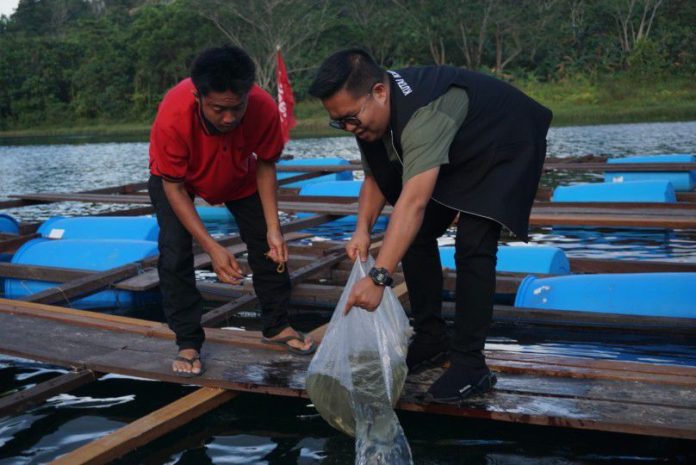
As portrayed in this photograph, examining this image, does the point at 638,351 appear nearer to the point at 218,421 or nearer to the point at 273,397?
the point at 273,397

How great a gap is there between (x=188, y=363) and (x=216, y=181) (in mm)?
972

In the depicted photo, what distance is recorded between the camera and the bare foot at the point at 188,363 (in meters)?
4.10

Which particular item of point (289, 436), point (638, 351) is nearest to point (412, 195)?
point (289, 436)

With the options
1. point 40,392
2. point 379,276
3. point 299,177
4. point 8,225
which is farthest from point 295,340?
point 299,177

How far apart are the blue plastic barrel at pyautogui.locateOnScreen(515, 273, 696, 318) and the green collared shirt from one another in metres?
2.79

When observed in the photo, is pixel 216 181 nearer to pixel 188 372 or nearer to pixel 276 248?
pixel 276 248

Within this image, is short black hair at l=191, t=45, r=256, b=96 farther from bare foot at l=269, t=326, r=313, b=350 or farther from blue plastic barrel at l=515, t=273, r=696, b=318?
blue plastic barrel at l=515, t=273, r=696, b=318

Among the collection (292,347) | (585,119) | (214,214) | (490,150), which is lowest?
(585,119)

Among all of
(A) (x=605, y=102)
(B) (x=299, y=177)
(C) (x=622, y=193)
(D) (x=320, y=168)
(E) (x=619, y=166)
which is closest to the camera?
(C) (x=622, y=193)

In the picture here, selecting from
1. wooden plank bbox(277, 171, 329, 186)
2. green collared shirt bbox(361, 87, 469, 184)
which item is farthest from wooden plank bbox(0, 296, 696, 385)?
wooden plank bbox(277, 171, 329, 186)

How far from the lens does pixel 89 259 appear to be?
7.43 m

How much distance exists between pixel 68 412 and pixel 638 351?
365cm

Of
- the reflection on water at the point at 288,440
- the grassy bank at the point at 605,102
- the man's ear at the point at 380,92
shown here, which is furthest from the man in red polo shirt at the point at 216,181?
the grassy bank at the point at 605,102

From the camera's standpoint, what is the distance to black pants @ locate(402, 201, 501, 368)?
343cm
